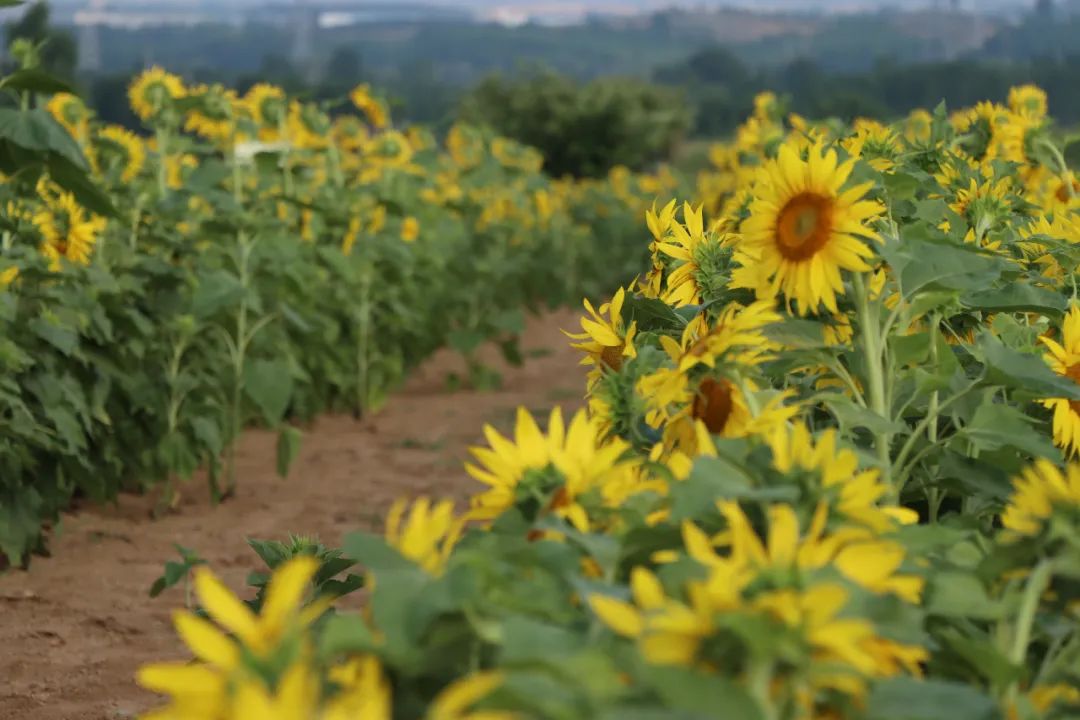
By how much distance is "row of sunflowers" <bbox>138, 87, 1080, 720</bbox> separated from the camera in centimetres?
106

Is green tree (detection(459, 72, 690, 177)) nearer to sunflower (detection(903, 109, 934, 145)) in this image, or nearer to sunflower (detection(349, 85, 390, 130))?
sunflower (detection(349, 85, 390, 130))

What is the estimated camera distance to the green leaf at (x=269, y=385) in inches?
200

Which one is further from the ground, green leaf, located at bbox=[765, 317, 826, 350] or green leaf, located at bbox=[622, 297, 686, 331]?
green leaf, located at bbox=[765, 317, 826, 350]

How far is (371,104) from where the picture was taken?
7867mm

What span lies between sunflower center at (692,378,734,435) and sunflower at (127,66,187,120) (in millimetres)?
4183

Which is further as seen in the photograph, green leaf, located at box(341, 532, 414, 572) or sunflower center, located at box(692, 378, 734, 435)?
sunflower center, located at box(692, 378, 734, 435)

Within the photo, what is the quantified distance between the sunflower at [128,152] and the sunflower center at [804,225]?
151 inches

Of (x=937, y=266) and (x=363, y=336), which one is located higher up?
(x=937, y=266)

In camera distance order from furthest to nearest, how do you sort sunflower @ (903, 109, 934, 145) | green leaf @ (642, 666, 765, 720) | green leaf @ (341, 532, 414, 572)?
sunflower @ (903, 109, 934, 145)
green leaf @ (341, 532, 414, 572)
green leaf @ (642, 666, 765, 720)

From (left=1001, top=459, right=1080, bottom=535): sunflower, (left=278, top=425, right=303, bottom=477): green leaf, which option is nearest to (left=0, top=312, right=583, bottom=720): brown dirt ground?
(left=278, top=425, right=303, bottom=477): green leaf

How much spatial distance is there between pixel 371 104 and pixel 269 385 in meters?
3.07

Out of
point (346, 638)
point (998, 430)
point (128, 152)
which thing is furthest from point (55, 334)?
point (346, 638)

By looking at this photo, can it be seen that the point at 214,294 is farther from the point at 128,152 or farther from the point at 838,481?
the point at 838,481

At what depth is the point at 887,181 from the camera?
1.95m
